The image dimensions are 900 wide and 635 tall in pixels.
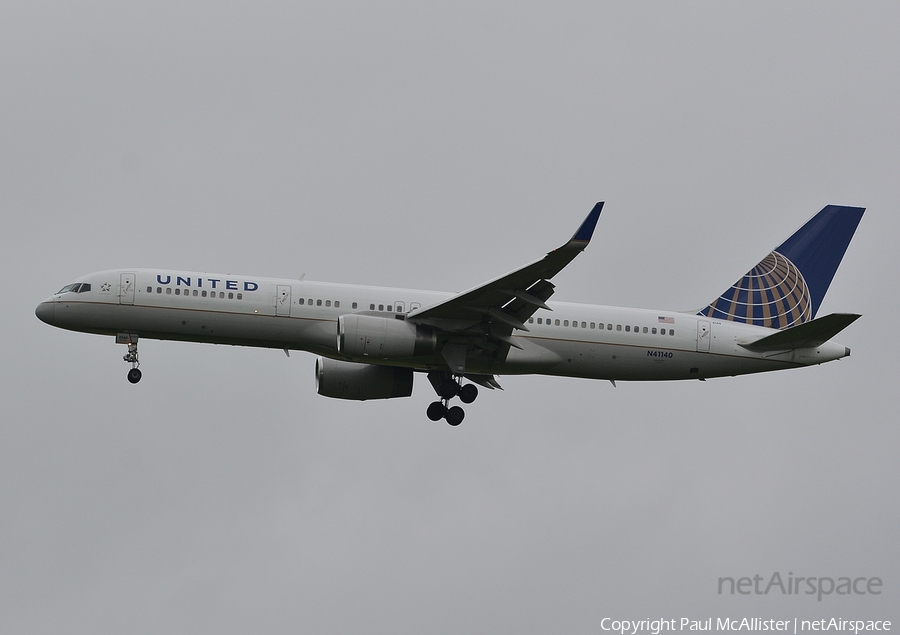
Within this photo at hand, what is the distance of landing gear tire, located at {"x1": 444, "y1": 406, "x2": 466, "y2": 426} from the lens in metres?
39.7

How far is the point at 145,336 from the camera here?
→ 3706cm

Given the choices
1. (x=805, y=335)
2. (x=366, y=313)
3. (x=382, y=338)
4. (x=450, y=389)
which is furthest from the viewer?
(x=450, y=389)

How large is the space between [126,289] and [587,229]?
584 inches

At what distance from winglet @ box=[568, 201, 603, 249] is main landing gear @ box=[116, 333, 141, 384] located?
576 inches

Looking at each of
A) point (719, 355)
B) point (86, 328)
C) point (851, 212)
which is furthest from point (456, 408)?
point (851, 212)

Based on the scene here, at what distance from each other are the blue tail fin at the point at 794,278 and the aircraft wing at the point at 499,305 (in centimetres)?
786

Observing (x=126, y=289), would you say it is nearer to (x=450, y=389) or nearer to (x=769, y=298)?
(x=450, y=389)

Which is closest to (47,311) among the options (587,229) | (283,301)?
(283,301)

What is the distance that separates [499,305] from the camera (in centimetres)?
3594

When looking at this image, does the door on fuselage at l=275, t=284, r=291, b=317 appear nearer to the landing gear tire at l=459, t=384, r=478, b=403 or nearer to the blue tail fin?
the landing gear tire at l=459, t=384, r=478, b=403

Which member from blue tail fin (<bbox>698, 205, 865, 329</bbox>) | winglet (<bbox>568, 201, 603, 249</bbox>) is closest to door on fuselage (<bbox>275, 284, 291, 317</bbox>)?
winglet (<bbox>568, 201, 603, 249</bbox>)

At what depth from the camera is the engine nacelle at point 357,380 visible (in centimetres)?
4078

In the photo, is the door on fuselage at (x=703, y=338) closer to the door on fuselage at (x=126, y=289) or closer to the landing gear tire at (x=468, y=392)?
the landing gear tire at (x=468, y=392)

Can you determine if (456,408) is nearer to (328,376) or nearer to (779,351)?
(328,376)
